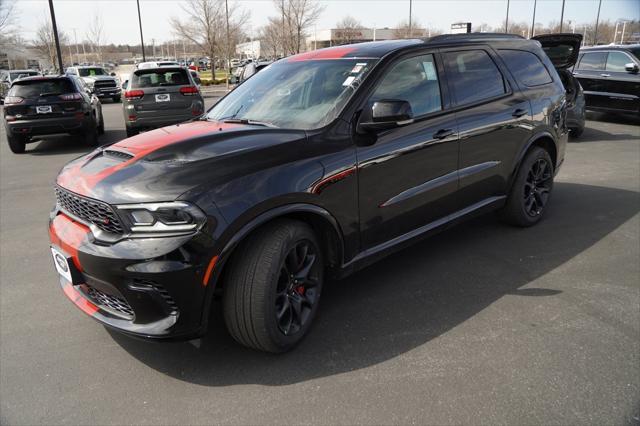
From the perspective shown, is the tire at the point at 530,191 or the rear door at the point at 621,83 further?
the rear door at the point at 621,83

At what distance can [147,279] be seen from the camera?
2.46m

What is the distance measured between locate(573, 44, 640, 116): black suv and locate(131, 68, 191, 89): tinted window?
32.8ft

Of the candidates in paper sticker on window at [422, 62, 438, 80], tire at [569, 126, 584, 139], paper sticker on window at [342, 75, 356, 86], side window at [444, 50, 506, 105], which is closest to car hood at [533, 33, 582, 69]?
tire at [569, 126, 584, 139]

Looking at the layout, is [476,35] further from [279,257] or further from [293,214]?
[279,257]

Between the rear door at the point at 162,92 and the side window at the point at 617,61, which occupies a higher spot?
the side window at the point at 617,61

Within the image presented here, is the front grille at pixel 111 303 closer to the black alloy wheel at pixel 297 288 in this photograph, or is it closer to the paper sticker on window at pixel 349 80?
the black alloy wheel at pixel 297 288

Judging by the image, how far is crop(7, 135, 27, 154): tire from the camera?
34.5 ft

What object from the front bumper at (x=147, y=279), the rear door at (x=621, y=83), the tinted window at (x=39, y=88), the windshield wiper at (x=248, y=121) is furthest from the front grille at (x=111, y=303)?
the rear door at (x=621, y=83)

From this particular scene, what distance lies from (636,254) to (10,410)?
16.2 feet

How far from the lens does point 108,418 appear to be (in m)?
2.50

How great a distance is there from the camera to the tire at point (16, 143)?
414 inches

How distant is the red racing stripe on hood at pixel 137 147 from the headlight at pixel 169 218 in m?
0.44

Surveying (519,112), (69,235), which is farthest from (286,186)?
(519,112)

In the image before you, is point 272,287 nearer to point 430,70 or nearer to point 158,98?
point 430,70
